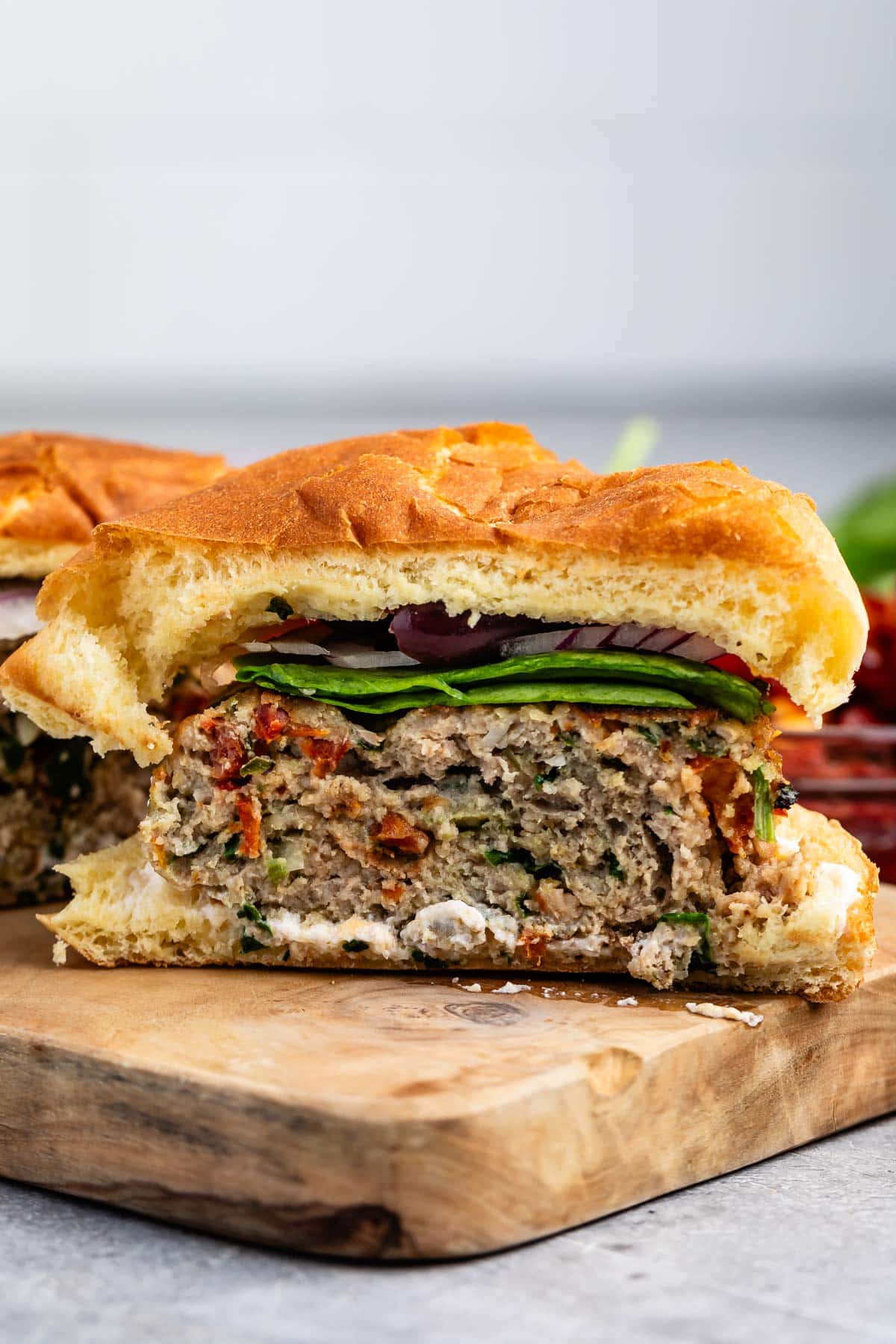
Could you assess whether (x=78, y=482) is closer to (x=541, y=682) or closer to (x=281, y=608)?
(x=281, y=608)

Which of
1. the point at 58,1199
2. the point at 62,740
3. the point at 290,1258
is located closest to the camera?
the point at 290,1258

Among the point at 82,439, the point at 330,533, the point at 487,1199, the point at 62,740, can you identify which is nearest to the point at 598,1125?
the point at 487,1199

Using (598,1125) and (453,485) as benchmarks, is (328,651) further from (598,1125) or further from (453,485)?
(598,1125)

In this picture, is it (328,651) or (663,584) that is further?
(328,651)

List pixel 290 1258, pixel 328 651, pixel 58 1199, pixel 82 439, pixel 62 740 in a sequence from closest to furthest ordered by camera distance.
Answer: pixel 290 1258 < pixel 58 1199 < pixel 328 651 < pixel 62 740 < pixel 82 439

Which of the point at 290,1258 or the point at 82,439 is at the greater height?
the point at 82,439

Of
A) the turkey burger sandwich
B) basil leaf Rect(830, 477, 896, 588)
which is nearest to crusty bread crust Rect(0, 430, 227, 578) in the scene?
the turkey burger sandwich

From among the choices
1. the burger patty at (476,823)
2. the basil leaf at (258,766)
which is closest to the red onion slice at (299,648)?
the burger patty at (476,823)

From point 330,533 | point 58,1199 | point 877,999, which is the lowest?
point 58,1199
